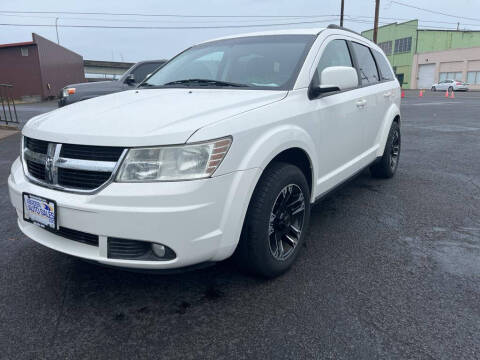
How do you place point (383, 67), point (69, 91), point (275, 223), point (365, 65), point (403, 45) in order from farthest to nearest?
point (403, 45) → point (69, 91) → point (383, 67) → point (365, 65) → point (275, 223)

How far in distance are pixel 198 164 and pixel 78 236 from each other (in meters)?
0.83

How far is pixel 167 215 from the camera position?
196 cm

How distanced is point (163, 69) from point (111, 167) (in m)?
2.06

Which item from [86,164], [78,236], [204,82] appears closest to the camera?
[86,164]

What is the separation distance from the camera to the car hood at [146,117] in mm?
2037

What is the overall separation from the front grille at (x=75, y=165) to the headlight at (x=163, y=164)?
0.27 feet

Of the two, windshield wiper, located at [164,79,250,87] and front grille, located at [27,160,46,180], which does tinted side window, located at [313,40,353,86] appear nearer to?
windshield wiper, located at [164,79,250,87]

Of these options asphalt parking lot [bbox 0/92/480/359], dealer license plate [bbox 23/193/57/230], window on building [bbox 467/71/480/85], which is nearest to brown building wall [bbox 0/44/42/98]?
asphalt parking lot [bbox 0/92/480/359]

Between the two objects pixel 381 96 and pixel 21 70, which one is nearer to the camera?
pixel 381 96

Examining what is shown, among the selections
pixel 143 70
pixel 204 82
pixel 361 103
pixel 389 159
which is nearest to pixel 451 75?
pixel 143 70

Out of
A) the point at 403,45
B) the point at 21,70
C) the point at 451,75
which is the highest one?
the point at 403,45

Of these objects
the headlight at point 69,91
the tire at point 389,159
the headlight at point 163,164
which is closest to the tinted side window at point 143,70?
the headlight at point 69,91

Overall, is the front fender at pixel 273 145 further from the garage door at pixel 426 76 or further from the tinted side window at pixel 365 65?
the garage door at pixel 426 76

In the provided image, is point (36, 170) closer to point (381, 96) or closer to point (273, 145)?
point (273, 145)
